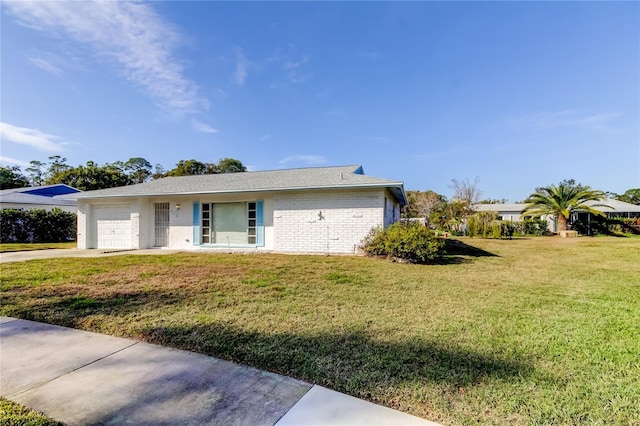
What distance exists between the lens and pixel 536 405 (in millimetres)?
2322

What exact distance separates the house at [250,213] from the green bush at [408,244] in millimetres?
887

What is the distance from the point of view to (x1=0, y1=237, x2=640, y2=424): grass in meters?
2.50

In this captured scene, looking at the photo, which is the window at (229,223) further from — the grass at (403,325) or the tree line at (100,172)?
the tree line at (100,172)

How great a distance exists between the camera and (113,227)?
14.9m

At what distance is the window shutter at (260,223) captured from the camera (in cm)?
1302

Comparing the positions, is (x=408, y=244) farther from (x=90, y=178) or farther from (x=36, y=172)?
(x=36, y=172)

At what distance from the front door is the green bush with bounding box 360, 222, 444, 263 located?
1009 centimetres

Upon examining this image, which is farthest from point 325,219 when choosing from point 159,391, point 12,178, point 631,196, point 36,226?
point 631,196

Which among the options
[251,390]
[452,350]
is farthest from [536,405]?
[251,390]

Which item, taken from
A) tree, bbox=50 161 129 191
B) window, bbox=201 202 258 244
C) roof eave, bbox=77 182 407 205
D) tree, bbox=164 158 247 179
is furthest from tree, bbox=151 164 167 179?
window, bbox=201 202 258 244

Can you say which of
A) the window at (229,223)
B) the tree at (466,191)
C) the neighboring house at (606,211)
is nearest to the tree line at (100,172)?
the window at (229,223)

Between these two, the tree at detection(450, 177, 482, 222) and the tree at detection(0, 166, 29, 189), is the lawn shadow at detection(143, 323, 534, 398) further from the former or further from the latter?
the tree at detection(0, 166, 29, 189)

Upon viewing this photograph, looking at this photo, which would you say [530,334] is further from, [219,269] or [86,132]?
[86,132]

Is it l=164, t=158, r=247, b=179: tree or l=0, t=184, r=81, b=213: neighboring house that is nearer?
l=0, t=184, r=81, b=213: neighboring house
